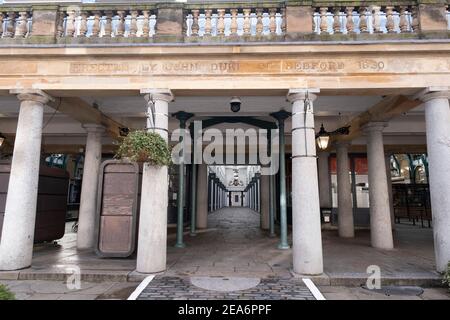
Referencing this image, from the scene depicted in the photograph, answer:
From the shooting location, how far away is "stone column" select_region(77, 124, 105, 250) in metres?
8.95

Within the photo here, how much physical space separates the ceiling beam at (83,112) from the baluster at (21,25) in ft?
5.07

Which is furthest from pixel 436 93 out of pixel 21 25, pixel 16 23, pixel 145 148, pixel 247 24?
pixel 16 23

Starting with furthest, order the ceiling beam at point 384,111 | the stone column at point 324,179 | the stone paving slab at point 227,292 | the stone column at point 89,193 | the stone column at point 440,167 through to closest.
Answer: the stone column at point 324,179 < the stone column at point 89,193 < the ceiling beam at point 384,111 < the stone column at point 440,167 < the stone paving slab at point 227,292

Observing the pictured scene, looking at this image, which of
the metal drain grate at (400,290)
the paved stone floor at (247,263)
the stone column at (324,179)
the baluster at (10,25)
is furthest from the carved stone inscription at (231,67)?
the stone column at (324,179)

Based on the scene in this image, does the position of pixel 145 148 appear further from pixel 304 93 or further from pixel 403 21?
pixel 403 21

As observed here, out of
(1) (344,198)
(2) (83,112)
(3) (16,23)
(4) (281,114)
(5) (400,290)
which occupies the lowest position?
(5) (400,290)

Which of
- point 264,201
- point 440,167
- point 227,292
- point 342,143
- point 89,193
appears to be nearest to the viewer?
point 227,292

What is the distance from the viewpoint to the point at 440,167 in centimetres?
604

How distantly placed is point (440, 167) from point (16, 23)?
32.0 feet

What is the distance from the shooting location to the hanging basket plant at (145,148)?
19.1 feet

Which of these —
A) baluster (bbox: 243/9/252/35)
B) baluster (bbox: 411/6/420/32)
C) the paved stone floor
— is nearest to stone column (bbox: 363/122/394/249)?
the paved stone floor

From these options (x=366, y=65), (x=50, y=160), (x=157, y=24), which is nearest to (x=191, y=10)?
(x=157, y=24)

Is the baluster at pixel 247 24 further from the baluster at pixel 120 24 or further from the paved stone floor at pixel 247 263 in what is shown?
the paved stone floor at pixel 247 263

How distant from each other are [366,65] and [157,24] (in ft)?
14.9
